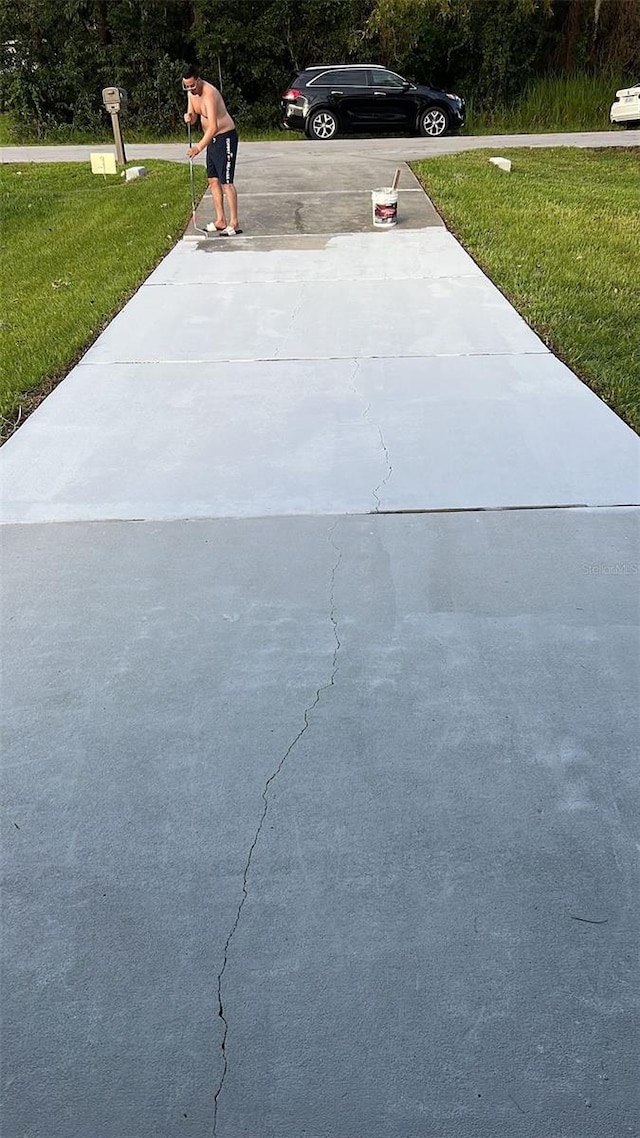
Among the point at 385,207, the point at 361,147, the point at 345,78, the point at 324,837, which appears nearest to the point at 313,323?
the point at 385,207

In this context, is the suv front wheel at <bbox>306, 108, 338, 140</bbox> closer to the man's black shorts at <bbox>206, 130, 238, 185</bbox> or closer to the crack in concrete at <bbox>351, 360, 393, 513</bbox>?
the man's black shorts at <bbox>206, 130, 238, 185</bbox>

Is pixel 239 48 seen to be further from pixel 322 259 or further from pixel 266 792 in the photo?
pixel 266 792

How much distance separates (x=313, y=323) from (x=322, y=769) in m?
4.56

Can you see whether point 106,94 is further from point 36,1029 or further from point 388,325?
point 36,1029

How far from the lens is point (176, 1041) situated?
179cm

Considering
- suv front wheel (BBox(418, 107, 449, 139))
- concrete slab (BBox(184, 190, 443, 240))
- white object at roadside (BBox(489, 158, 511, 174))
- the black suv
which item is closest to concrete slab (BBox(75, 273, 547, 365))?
concrete slab (BBox(184, 190, 443, 240))

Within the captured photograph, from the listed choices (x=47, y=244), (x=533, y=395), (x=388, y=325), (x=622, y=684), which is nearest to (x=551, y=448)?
(x=533, y=395)

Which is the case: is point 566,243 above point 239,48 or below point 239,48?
below

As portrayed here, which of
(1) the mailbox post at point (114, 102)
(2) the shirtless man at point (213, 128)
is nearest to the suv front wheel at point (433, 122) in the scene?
(1) the mailbox post at point (114, 102)

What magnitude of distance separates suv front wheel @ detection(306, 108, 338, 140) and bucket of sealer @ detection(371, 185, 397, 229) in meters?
10.1

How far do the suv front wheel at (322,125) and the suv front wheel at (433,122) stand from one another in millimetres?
1830

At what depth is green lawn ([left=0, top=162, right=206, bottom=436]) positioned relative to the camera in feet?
19.3

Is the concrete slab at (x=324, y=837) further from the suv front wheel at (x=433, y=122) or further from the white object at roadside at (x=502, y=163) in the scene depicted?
the suv front wheel at (x=433, y=122)

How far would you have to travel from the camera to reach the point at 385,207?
9.27 meters
